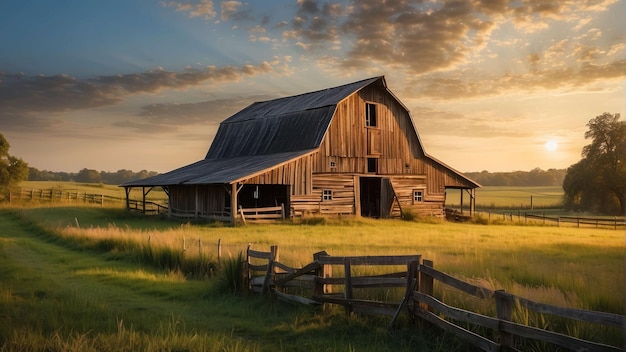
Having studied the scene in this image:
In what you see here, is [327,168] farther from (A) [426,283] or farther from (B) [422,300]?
(B) [422,300]

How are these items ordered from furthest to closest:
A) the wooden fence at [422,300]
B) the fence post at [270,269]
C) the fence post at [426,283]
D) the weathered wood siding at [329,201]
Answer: the weathered wood siding at [329,201] < the fence post at [270,269] < the fence post at [426,283] < the wooden fence at [422,300]

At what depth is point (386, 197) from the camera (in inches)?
1567

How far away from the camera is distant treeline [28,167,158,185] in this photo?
455ft

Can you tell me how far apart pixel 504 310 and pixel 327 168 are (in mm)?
29637

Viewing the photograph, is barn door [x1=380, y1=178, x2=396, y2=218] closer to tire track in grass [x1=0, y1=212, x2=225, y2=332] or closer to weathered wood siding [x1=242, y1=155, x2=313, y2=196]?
weathered wood siding [x1=242, y1=155, x2=313, y2=196]

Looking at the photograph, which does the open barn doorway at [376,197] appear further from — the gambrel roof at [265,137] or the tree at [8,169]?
the tree at [8,169]

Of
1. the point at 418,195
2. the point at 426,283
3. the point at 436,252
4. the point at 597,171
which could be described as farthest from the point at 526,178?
the point at 426,283

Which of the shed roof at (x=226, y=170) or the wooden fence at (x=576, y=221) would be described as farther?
the wooden fence at (x=576, y=221)

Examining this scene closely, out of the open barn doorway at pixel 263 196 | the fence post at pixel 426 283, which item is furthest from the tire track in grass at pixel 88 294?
the open barn doorway at pixel 263 196

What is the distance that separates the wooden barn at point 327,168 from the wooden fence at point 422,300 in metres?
20.5

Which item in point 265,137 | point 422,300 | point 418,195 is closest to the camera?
point 422,300

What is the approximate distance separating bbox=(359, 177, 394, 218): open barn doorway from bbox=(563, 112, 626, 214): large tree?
106 feet

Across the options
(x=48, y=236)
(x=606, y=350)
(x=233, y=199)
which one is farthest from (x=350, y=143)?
(x=606, y=350)

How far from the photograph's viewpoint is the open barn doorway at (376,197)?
39.7m
